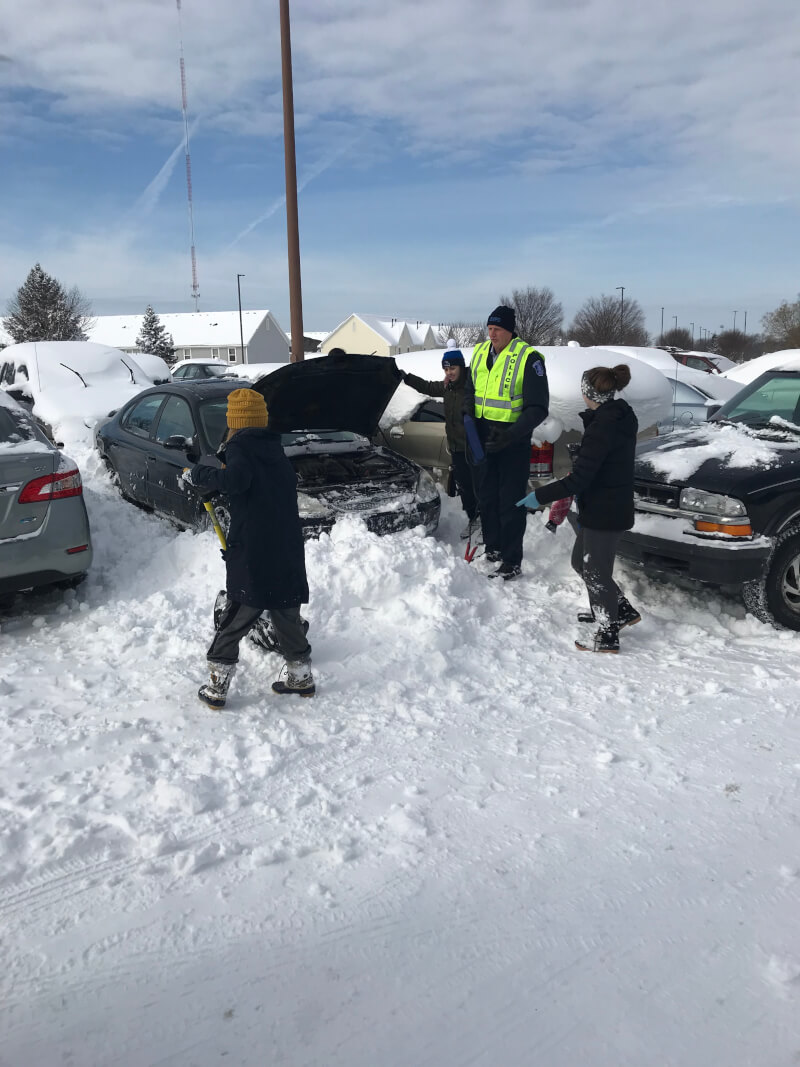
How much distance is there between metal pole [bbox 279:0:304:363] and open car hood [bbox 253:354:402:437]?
376 cm

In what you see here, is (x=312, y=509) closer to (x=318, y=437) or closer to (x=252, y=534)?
(x=318, y=437)

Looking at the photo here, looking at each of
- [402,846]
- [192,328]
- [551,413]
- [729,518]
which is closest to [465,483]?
[551,413]

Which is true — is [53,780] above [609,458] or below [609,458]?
below

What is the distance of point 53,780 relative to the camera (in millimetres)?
3297

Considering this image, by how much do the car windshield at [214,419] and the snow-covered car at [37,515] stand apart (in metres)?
1.25

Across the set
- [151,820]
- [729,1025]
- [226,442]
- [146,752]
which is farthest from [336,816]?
[226,442]

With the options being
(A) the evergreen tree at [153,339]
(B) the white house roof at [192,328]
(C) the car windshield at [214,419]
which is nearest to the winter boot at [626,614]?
(C) the car windshield at [214,419]

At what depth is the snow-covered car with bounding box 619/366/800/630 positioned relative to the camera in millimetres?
4930

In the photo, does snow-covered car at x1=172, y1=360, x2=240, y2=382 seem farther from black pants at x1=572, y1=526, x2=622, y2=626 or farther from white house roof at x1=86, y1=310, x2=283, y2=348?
white house roof at x1=86, y1=310, x2=283, y2=348

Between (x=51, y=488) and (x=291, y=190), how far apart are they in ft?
20.9

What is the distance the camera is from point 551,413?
648 centimetres

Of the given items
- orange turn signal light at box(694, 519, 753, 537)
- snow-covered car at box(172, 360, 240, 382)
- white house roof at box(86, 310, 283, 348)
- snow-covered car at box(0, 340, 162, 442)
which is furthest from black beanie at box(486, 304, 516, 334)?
white house roof at box(86, 310, 283, 348)

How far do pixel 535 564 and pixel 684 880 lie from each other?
12.2ft

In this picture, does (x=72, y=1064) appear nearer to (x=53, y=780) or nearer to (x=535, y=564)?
(x=53, y=780)
